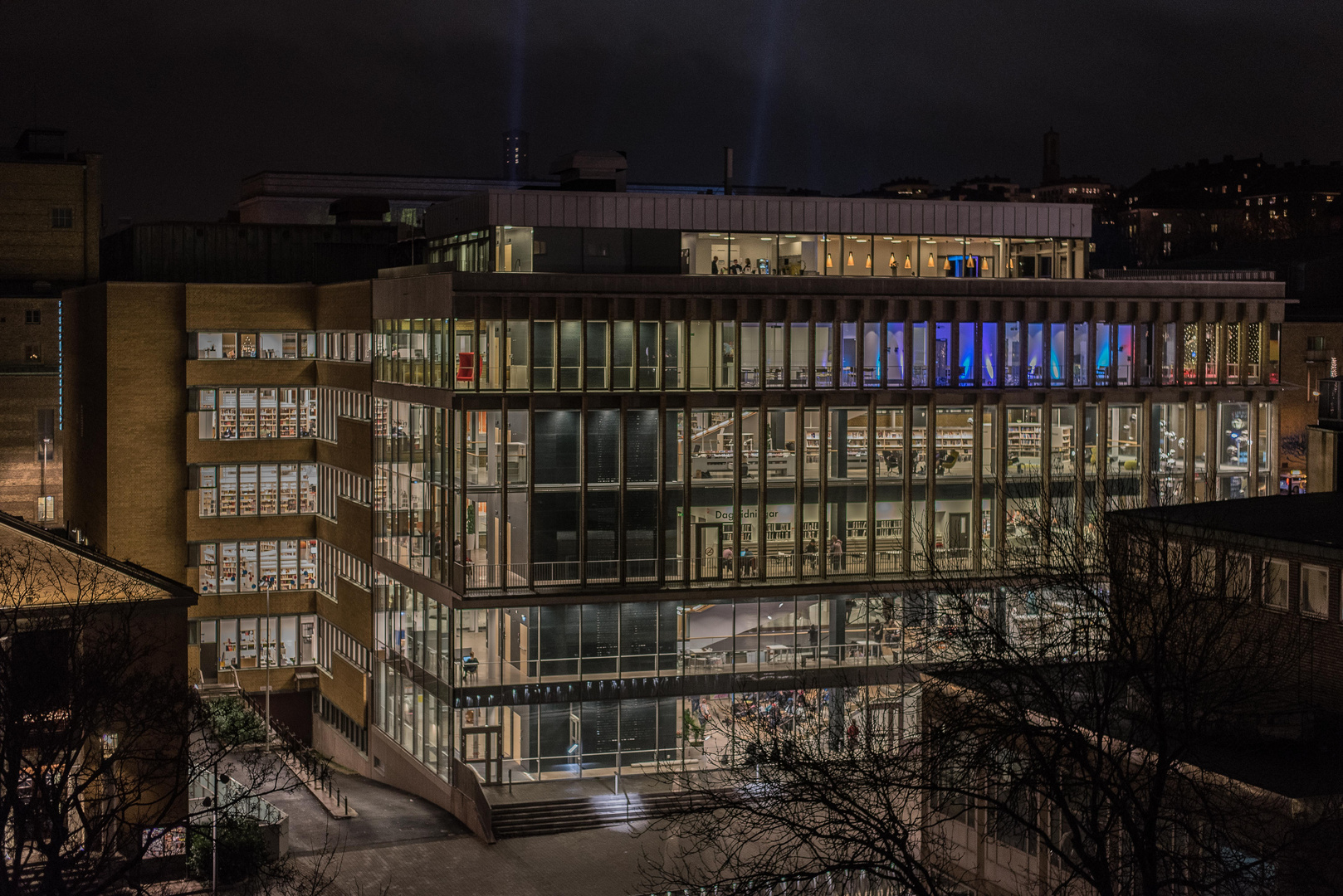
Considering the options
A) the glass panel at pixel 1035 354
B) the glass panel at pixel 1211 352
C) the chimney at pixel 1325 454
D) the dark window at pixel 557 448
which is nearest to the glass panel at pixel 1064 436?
the glass panel at pixel 1035 354

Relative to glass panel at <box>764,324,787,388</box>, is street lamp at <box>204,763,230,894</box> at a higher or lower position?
lower

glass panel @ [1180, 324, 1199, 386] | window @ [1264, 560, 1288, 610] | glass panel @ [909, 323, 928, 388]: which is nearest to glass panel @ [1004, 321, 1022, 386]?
glass panel @ [909, 323, 928, 388]

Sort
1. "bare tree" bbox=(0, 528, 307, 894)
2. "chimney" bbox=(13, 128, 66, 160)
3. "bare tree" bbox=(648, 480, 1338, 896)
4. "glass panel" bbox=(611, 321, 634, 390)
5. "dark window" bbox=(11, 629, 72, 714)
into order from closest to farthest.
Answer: "bare tree" bbox=(648, 480, 1338, 896) → "bare tree" bbox=(0, 528, 307, 894) → "dark window" bbox=(11, 629, 72, 714) → "glass panel" bbox=(611, 321, 634, 390) → "chimney" bbox=(13, 128, 66, 160)

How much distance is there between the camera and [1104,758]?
29.4m

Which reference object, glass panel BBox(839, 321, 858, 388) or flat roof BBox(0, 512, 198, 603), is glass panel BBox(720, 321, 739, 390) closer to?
glass panel BBox(839, 321, 858, 388)

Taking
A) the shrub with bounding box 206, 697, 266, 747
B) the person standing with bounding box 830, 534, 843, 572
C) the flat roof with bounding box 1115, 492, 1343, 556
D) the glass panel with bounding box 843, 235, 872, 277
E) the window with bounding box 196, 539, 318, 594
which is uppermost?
the glass panel with bounding box 843, 235, 872, 277

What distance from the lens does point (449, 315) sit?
48.1 meters

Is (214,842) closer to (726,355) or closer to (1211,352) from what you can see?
(726,355)

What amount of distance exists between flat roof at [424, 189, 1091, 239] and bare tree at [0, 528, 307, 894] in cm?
1733

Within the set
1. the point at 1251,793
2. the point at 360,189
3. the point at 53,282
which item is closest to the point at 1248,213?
the point at 360,189

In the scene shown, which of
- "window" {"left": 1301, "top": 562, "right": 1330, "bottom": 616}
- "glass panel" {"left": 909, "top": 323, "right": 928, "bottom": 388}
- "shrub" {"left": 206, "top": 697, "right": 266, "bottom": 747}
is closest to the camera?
"window" {"left": 1301, "top": 562, "right": 1330, "bottom": 616}

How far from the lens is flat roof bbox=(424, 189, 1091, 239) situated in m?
51.7

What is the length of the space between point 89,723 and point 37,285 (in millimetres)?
62249

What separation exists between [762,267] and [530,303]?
31.0 ft
